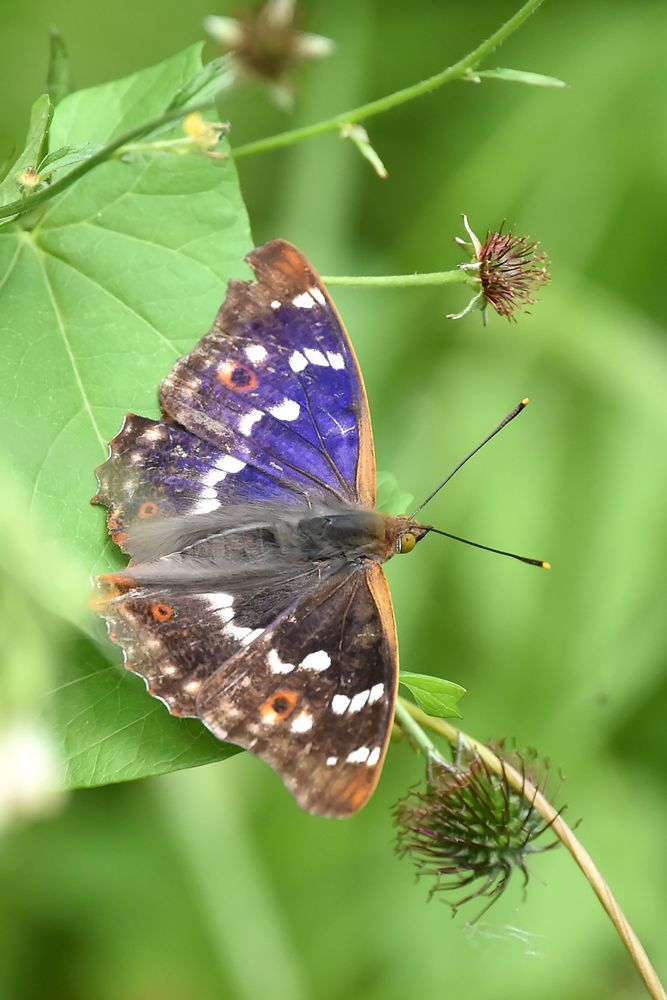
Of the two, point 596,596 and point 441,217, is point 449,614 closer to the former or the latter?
point 596,596

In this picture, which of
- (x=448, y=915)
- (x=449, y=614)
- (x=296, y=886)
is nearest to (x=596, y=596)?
(x=449, y=614)

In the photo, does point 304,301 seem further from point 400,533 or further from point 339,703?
point 339,703

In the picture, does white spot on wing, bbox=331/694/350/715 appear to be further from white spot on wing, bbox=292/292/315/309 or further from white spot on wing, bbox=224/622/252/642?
white spot on wing, bbox=292/292/315/309

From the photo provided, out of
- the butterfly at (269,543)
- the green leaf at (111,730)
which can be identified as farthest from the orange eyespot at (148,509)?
the green leaf at (111,730)

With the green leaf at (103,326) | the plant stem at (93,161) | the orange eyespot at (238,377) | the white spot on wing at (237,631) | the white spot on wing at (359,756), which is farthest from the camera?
the orange eyespot at (238,377)

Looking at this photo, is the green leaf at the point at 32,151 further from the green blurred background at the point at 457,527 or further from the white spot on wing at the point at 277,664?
the green blurred background at the point at 457,527

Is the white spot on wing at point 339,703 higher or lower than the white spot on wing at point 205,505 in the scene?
higher
